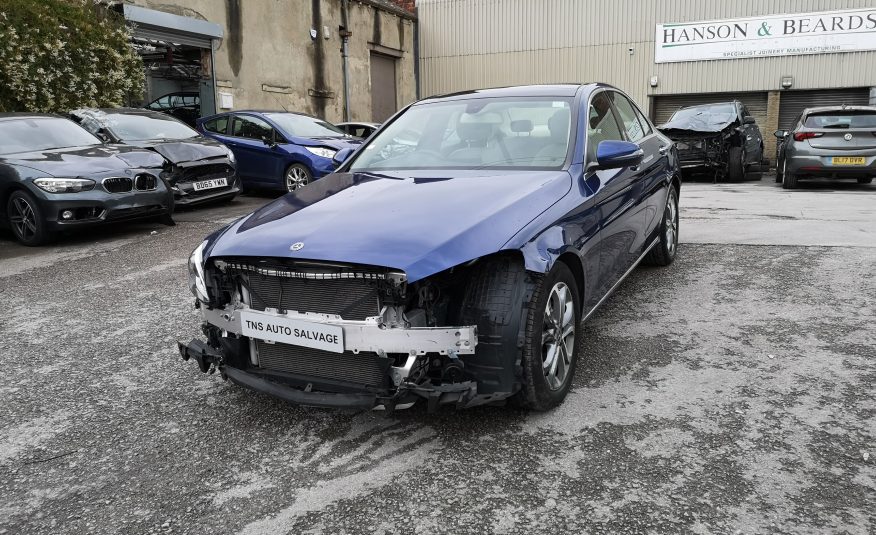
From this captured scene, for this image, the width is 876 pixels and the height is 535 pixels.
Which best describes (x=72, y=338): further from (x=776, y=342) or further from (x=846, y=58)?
(x=846, y=58)

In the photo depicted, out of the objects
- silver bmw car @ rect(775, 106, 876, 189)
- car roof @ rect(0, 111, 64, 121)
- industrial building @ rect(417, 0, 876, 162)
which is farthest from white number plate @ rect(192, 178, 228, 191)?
Result: industrial building @ rect(417, 0, 876, 162)

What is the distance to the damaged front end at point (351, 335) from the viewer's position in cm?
253

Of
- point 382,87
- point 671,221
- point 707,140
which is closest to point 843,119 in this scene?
point 707,140

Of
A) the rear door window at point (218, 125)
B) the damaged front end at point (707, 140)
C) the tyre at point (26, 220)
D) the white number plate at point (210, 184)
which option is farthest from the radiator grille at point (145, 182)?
the damaged front end at point (707, 140)

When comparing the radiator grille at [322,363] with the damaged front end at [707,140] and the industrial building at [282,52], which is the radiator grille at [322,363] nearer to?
the damaged front end at [707,140]

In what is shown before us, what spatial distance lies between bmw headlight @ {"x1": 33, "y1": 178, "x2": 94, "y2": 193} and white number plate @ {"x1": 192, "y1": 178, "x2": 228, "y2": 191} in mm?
2035

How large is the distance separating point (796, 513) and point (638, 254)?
2.50 meters

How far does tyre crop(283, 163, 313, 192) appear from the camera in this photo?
10312 mm

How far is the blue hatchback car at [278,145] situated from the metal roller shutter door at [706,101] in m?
12.8

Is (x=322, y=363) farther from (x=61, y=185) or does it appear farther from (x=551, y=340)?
(x=61, y=185)

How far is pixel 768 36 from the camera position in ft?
63.2

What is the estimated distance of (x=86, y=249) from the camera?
23.6ft

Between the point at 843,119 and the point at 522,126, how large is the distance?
9.31m

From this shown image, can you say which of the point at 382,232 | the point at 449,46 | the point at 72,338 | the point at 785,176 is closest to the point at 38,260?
the point at 72,338
